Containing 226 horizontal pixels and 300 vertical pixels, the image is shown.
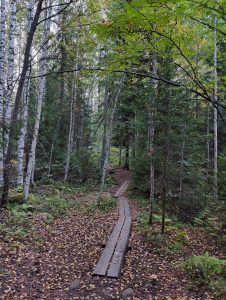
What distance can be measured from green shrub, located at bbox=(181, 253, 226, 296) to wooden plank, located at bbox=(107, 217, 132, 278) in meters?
1.44

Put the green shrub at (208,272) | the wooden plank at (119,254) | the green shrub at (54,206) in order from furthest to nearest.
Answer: the green shrub at (54,206) < the wooden plank at (119,254) < the green shrub at (208,272)

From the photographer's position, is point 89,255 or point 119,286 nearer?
point 119,286

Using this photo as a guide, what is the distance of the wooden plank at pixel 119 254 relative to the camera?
17.0 ft

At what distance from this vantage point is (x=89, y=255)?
20.5ft

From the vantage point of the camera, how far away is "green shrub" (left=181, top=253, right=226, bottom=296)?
4945 mm

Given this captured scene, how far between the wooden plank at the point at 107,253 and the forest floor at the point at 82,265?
173 mm

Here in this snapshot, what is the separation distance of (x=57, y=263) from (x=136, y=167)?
30.0 feet

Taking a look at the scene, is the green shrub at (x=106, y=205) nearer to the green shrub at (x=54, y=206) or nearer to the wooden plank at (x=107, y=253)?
the green shrub at (x=54, y=206)

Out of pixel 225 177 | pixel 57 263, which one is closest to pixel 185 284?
pixel 57 263

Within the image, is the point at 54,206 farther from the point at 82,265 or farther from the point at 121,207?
the point at 82,265

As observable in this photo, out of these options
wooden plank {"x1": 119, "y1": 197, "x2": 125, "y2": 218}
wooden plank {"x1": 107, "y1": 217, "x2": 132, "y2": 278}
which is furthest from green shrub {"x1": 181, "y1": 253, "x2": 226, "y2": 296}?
wooden plank {"x1": 119, "y1": 197, "x2": 125, "y2": 218}

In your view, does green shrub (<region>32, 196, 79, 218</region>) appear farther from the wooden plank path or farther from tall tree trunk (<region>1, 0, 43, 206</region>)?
the wooden plank path

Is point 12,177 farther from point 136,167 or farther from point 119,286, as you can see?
point 119,286

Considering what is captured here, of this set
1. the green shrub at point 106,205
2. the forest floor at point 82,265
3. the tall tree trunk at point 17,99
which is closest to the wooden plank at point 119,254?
the forest floor at point 82,265
